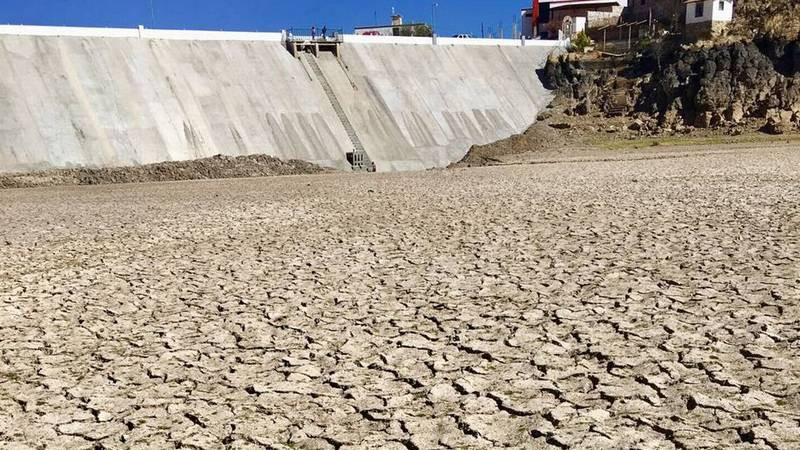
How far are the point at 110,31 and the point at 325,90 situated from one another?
37.3 feet

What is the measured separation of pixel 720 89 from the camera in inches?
1596

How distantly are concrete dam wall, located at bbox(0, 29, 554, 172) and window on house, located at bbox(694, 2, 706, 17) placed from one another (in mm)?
14367

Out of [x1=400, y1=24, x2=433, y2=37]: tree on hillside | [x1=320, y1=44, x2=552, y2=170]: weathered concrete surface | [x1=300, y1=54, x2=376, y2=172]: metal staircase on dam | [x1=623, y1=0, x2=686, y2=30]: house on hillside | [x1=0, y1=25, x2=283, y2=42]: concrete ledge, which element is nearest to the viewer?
[x1=0, y1=25, x2=283, y2=42]: concrete ledge

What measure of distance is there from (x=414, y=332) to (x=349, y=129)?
2951cm

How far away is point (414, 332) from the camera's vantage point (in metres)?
6.38

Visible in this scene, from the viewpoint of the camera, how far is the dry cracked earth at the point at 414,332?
14.5ft

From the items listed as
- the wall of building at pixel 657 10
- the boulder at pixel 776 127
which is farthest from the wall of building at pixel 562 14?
the boulder at pixel 776 127

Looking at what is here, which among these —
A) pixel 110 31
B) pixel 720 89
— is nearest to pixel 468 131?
pixel 720 89

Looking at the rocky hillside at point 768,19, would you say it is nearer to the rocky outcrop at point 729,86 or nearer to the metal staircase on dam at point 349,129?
the rocky outcrop at point 729,86

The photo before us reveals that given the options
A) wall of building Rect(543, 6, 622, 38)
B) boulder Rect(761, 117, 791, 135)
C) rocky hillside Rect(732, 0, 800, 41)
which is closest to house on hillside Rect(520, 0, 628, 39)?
wall of building Rect(543, 6, 622, 38)

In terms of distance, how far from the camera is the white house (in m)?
45.7

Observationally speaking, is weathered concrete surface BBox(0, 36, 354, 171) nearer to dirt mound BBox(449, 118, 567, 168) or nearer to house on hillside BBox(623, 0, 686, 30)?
dirt mound BBox(449, 118, 567, 168)

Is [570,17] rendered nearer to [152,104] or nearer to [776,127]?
[776,127]

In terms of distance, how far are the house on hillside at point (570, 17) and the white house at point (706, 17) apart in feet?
30.3
